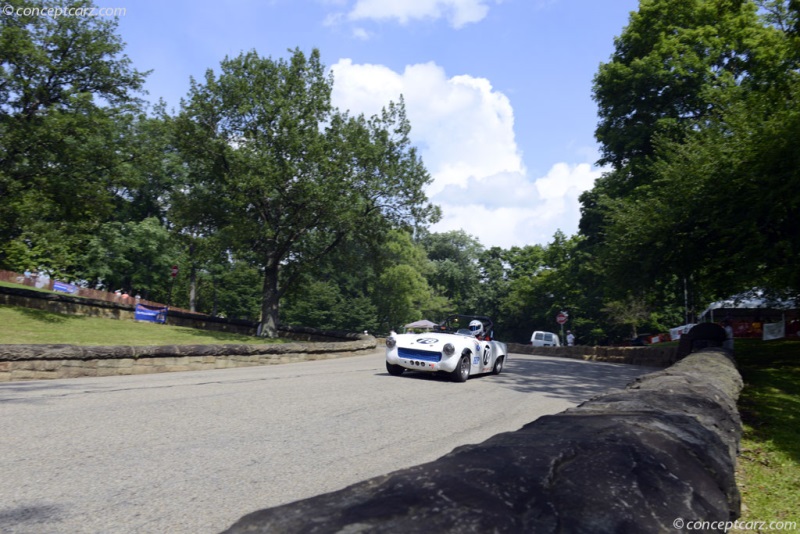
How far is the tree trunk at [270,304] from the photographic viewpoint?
30.9 m

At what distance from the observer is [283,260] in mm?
33625

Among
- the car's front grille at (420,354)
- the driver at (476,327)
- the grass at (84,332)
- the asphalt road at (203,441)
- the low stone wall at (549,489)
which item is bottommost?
the grass at (84,332)

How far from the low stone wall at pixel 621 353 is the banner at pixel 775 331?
4.88 meters

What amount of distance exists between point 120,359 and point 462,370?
7.79 metres

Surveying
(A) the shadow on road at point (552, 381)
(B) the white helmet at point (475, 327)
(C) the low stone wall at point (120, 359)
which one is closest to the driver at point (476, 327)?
(B) the white helmet at point (475, 327)

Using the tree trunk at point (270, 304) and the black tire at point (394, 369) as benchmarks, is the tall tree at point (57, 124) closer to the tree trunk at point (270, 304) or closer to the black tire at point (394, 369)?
the tree trunk at point (270, 304)

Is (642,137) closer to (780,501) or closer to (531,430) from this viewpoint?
(780,501)

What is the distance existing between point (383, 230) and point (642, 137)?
14.5 m

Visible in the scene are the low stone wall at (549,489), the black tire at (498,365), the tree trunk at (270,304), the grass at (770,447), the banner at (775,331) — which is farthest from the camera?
the tree trunk at (270,304)

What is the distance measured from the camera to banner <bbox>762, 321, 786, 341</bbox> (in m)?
23.6

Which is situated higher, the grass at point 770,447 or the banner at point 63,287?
the banner at point 63,287

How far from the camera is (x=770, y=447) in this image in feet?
19.8

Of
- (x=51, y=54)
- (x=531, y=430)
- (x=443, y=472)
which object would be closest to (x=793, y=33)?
(x=531, y=430)

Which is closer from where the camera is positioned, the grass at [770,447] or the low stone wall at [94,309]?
the grass at [770,447]
